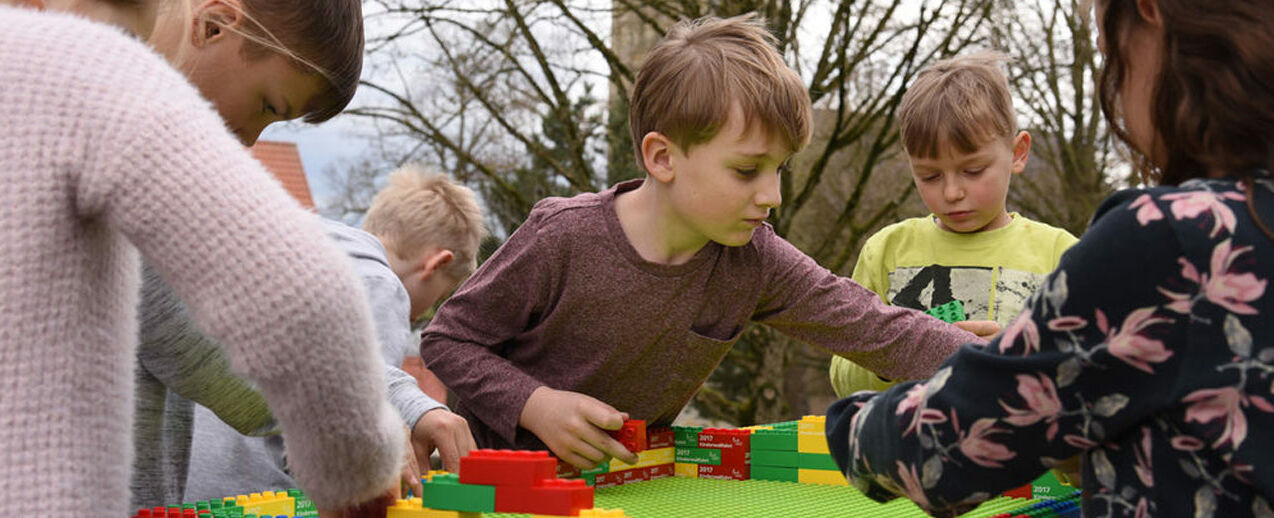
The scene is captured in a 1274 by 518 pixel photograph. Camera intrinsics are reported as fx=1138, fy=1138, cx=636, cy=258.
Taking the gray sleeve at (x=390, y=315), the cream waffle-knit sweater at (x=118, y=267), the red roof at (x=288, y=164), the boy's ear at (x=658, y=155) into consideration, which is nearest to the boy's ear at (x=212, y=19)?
the cream waffle-knit sweater at (x=118, y=267)

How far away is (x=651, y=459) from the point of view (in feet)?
7.88

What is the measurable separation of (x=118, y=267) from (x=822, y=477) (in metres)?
1.45

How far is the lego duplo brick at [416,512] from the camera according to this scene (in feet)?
4.11

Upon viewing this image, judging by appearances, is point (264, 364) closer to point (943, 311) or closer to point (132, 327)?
point (132, 327)

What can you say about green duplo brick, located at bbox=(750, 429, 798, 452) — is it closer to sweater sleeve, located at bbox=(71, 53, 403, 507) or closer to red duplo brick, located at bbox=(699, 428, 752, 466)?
red duplo brick, located at bbox=(699, 428, 752, 466)

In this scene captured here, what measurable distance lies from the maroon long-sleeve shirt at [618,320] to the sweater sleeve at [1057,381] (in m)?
1.18

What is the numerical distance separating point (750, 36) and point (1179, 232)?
1.62m

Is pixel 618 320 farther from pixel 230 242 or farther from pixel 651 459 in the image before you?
pixel 230 242

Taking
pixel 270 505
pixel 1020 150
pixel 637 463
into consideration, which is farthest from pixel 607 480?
pixel 1020 150

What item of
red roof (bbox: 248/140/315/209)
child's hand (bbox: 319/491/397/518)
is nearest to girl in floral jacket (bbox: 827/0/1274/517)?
child's hand (bbox: 319/491/397/518)

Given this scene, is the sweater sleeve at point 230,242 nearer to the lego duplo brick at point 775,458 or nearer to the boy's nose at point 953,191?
the lego duplo brick at point 775,458

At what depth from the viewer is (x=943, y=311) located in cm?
261

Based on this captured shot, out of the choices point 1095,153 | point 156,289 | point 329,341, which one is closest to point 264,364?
point 329,341

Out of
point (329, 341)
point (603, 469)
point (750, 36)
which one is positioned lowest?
point (603, 469)
